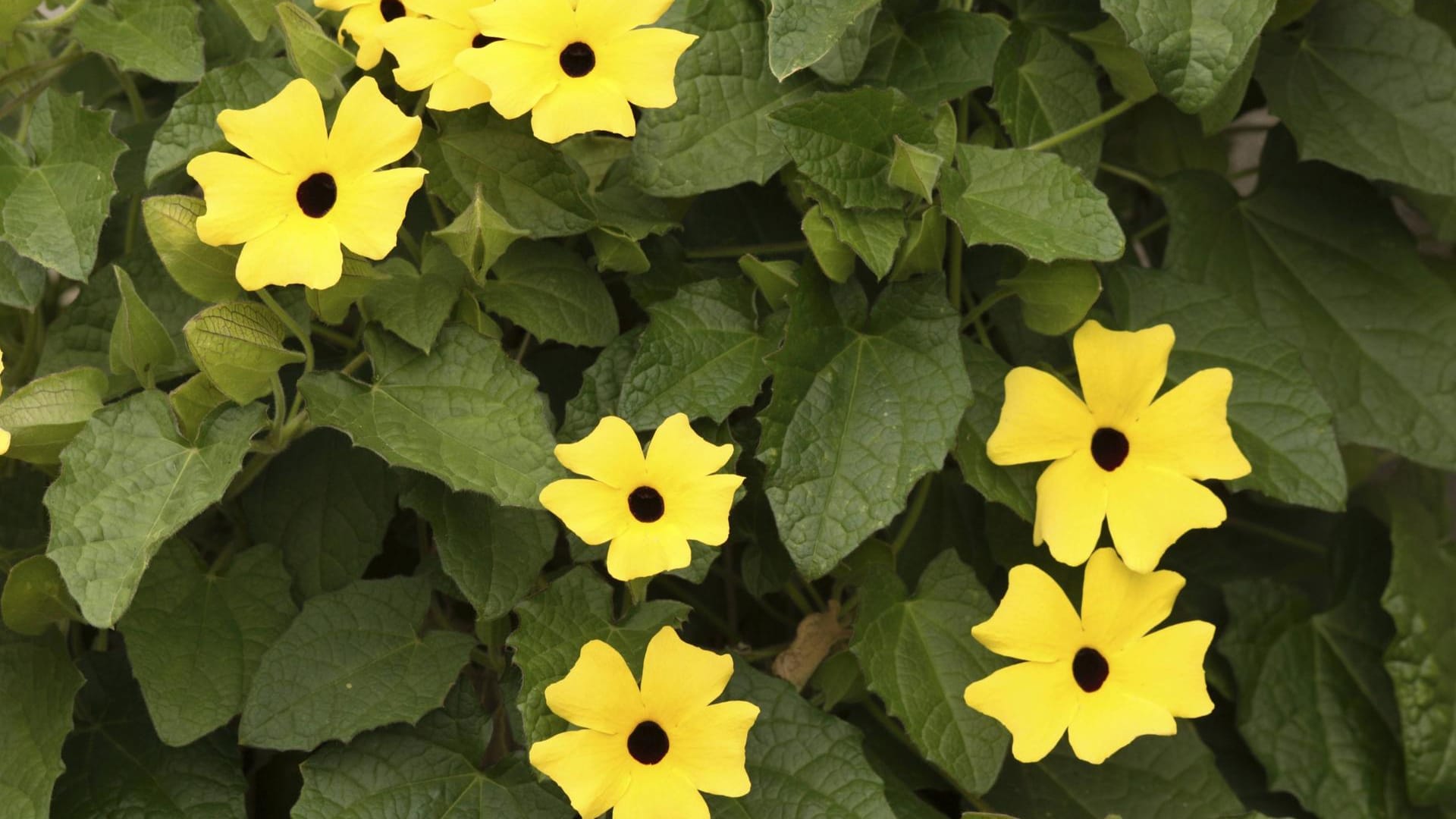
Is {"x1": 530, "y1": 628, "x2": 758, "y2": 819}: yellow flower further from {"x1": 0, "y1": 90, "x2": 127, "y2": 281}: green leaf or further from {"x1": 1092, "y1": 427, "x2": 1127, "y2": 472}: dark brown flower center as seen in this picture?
{"x1": 0, "y1": 90, "x2": 127, "y2": 281}: green leaf

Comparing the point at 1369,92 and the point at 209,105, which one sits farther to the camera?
the point at 1369,92

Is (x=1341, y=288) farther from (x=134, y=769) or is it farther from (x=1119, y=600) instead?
(x=134, y=769)

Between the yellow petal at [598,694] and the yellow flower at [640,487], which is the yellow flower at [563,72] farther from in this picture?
the yellow petal at [598,694]

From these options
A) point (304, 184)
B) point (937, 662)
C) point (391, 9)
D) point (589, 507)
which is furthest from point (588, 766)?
point (391, 9)

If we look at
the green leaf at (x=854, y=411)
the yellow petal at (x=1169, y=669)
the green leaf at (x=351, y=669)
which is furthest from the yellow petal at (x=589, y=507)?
the yellow petal at (x=1169, y=669)

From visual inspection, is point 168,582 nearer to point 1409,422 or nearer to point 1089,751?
point 1089,751

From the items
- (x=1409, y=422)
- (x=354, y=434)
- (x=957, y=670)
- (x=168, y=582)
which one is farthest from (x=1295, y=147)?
(x=168, y=582)
